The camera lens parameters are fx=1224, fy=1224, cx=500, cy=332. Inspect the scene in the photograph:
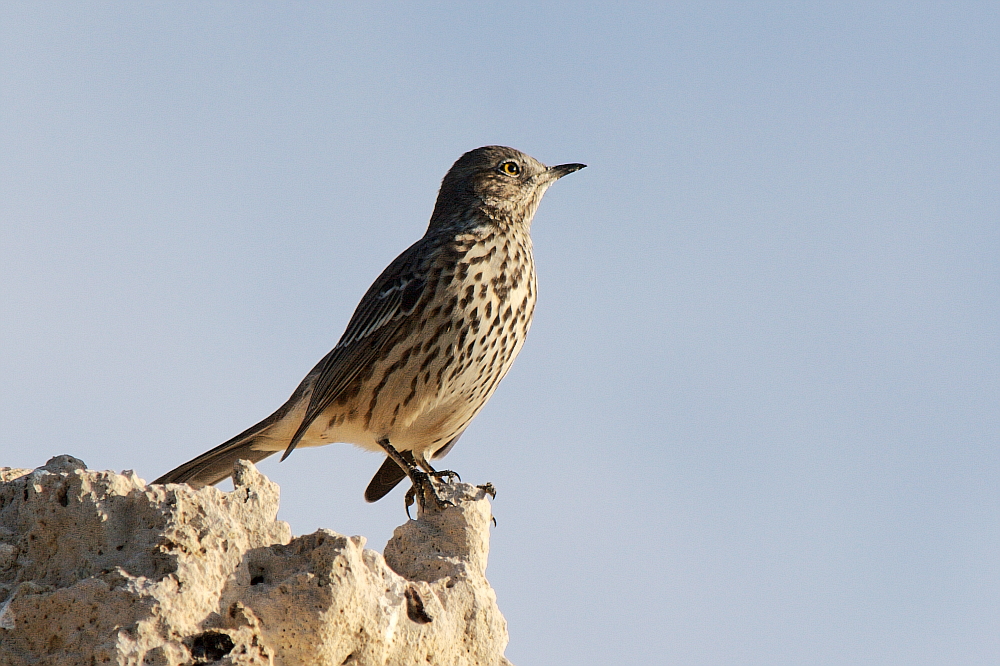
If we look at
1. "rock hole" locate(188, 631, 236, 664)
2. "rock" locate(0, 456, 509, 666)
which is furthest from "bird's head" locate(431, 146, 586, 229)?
"rock hole" locate(188, 631, 236, 664)

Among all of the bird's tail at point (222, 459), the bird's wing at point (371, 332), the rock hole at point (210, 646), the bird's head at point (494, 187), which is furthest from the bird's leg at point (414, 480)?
the rock hole at point (210, 646)

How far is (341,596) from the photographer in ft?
16.0

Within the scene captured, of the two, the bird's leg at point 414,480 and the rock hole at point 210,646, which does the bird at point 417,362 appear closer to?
the bird's leg at point 414,480

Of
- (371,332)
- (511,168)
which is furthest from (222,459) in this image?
(511,168)

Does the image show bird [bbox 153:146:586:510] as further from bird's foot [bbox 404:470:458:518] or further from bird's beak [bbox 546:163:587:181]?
bird's beak [bbox 546:163:587:181]

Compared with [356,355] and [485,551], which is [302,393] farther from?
[485,551]

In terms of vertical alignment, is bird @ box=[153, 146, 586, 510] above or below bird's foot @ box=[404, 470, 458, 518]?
above

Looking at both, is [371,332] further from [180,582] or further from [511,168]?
[180,582]

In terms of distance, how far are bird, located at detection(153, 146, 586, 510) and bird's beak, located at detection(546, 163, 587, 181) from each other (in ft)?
3.30

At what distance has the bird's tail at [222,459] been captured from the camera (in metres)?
8.23

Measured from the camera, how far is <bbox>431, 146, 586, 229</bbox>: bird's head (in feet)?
31.5

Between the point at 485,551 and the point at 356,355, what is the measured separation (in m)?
2.77

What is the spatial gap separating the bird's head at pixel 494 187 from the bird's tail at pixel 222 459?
214 cm

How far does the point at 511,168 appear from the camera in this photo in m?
10.1
